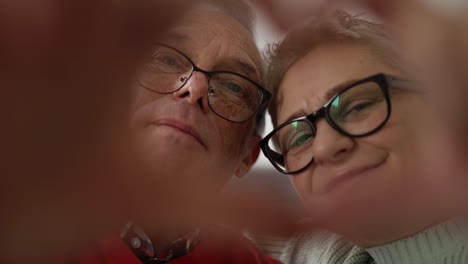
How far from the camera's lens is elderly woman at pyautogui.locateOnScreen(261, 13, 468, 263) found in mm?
222

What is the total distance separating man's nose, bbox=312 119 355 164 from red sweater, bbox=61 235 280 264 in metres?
0.07

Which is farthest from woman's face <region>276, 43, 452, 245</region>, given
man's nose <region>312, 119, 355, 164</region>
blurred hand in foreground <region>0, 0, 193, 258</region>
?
blurred hand in foreground <region>0, 0, 193, 258</region>

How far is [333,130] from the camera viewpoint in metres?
0.24

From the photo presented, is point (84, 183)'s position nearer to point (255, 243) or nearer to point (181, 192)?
point (181, 192)

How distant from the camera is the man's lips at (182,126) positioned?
0.22 m

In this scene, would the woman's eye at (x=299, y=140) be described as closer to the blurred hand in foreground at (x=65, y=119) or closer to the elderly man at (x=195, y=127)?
the elderly man at (x=195, y=127)

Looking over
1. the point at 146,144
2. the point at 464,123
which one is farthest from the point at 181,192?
the point at 464,123

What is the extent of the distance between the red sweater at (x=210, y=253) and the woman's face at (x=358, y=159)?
5 cm

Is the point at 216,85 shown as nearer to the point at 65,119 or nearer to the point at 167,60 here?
the point at 167,60

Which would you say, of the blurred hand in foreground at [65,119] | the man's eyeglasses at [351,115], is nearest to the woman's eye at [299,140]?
the man's eyeglasses at [351,115]

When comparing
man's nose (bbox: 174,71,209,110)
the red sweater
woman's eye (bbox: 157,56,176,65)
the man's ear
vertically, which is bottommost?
the red sweater

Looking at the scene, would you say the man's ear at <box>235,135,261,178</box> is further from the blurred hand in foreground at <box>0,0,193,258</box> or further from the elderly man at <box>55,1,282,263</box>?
the blurred hand in foreground at <box>0,0,193,258</box>

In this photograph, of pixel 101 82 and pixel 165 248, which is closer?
pixel 101 82

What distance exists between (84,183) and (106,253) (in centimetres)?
9
